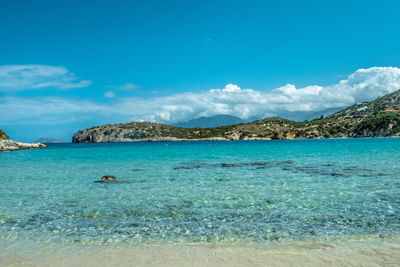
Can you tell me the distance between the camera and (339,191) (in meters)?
15.0

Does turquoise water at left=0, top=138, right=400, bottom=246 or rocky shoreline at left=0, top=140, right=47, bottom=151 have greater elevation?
rocky shoreline at left=0, top=140, right=47, bottom=151

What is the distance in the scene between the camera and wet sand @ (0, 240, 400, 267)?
22.6 feet

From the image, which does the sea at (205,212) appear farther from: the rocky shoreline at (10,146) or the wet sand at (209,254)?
the rocky shoreline at (10,146)

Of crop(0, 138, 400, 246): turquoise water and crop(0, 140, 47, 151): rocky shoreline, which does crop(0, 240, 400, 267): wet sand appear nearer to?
crop(0, 138, 400, 246): turquoise water

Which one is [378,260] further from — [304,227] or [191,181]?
[191,181]

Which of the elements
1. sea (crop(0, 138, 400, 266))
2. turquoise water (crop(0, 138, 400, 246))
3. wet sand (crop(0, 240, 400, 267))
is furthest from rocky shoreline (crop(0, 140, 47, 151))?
wet sand (crop(0, 240, 400, 267))

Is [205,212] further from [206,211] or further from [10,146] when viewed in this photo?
[10,146]

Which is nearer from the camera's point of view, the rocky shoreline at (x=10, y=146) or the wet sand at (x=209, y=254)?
the wet sand at (x=209, y=254)

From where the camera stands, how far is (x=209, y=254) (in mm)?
7430

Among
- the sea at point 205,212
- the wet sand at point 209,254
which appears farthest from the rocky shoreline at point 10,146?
the wet sand at point 209,254

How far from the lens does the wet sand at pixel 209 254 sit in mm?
6887

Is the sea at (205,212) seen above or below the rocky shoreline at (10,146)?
below

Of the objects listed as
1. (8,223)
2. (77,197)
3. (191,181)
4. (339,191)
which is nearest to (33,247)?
(8,223)

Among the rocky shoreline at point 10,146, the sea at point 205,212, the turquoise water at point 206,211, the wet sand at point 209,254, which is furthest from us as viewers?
the rocky shoreline at point 10,146
